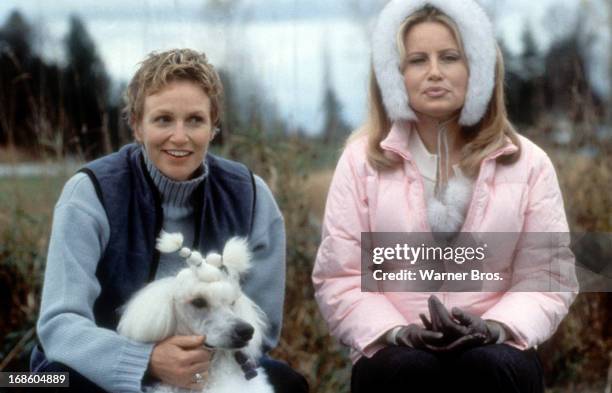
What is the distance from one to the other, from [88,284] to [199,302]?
280 mm

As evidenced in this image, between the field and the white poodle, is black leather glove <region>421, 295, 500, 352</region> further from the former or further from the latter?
the field

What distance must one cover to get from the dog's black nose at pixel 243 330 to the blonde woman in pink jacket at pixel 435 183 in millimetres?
386

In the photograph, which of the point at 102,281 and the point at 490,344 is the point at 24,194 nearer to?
the point at 102,281

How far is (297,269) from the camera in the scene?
319 cm

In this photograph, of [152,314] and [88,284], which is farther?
[88,284]

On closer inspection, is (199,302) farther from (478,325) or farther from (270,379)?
(478,325)

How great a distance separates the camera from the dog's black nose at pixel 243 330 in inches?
73.3

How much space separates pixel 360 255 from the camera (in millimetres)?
2268

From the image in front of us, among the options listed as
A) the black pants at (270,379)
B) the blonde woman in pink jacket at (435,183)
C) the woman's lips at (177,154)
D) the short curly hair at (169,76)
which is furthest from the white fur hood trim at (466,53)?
the black pants at (270,379)

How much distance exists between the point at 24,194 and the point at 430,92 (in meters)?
1.66

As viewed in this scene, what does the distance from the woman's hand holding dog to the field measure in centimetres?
112

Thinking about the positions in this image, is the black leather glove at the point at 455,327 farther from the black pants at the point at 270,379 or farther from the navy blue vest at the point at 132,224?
the navy blue vest at the point at 132,224

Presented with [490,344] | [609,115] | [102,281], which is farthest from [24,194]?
[609,115]

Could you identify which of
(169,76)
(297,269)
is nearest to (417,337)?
(169,76)
